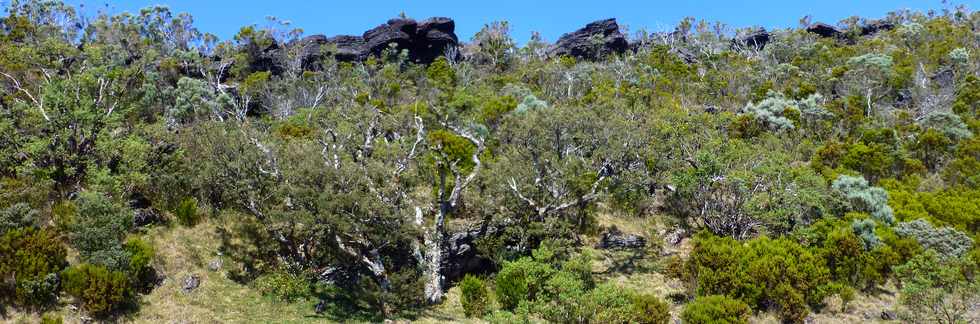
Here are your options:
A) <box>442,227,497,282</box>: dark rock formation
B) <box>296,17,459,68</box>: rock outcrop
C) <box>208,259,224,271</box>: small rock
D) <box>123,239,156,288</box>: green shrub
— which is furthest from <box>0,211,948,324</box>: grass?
<box>296,17,459,68</box>: rock outcrop

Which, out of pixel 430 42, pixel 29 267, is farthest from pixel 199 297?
pixel 430 42

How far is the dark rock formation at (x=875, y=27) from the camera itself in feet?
321

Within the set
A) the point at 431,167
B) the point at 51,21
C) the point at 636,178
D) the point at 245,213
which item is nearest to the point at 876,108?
the point at 636,178

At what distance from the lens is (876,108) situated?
52625 mm

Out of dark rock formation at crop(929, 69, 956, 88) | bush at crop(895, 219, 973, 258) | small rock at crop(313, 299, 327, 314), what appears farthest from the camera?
dark rock formation at crop(929, 69, 956, 88)

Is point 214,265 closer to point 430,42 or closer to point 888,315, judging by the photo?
point 888,315

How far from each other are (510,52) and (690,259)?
64892 mm

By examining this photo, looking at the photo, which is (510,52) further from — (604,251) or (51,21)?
(604,251)

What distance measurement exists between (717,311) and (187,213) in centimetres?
2022

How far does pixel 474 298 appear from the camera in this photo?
23500mm

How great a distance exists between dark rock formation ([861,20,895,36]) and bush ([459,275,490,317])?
9626cm

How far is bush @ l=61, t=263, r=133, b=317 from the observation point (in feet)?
63.4

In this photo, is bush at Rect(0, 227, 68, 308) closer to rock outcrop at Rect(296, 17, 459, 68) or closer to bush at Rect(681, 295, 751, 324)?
bush at Rect(681, 295, 751, 324)

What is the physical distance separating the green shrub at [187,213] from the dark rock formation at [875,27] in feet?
332
